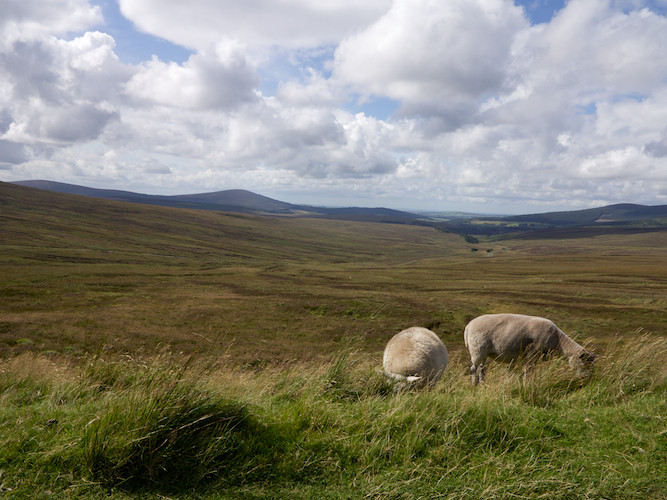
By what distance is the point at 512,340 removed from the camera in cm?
1107

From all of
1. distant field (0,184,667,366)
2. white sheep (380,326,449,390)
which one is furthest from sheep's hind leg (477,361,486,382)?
distant field (0,184,667,366)

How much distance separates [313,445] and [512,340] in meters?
8.43

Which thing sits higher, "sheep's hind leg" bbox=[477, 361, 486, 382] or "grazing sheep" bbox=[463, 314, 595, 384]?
"grazing sheep" bbox=[463, 314, 595, 384]

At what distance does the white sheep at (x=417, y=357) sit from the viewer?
8.50 m

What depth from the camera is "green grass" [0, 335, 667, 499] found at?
4.09 meters

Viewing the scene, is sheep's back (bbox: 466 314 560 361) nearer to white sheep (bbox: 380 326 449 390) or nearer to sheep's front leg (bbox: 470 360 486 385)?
sheep's front leg (bbox: 470 360 486 385)

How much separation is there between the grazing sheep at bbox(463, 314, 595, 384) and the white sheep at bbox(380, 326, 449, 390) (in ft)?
6.02

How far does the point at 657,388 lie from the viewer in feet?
22.7

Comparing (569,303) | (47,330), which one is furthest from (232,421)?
(569,303)

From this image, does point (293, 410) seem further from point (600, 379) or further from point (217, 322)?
point (217, 322)

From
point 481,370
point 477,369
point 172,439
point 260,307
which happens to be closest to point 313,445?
point 172,439

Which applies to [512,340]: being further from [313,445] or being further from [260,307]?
[260,307]

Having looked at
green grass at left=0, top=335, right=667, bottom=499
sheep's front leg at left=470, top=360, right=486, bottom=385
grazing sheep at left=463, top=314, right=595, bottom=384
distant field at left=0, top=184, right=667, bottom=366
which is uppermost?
green grass at left=0, top=335, right=667, bottom=499

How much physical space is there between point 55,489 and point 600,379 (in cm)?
866
